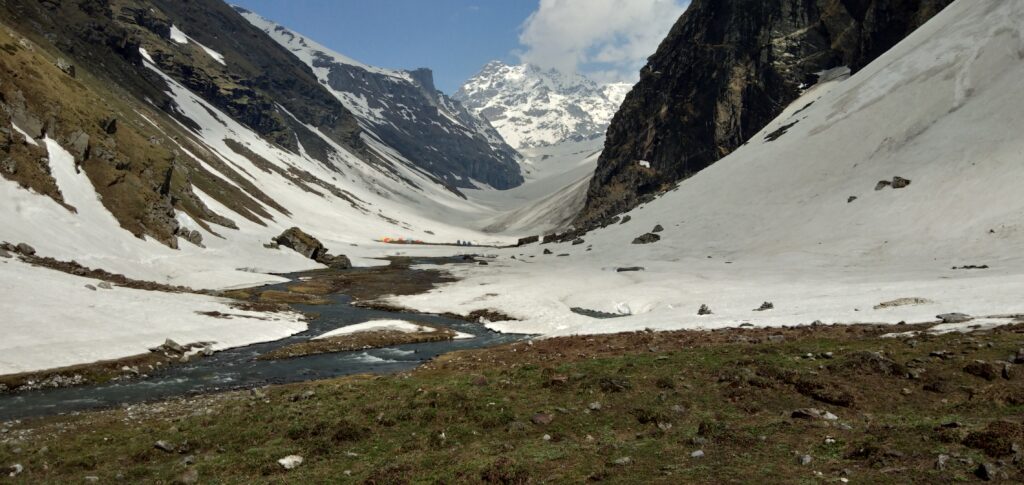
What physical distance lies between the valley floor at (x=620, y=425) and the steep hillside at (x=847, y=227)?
418 inches

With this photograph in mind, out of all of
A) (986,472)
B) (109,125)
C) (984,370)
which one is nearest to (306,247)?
(109,125)

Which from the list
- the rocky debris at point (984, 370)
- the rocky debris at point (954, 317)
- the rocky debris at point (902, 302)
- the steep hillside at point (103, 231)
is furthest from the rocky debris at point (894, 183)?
the steep hillside at point (103, 231)

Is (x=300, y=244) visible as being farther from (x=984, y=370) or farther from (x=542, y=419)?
(x=984, y=370)

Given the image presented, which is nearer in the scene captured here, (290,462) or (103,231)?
(290,462)

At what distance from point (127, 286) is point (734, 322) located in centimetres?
4837

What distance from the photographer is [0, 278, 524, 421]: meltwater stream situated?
2616 cm

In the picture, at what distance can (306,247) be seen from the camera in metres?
108

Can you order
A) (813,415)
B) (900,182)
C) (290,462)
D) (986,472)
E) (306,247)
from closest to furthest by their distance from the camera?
(986,472)
(290,462)
(813,415)
(900,182)
(306,247)

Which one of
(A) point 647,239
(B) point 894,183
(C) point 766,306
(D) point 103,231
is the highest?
(B) point 894,183

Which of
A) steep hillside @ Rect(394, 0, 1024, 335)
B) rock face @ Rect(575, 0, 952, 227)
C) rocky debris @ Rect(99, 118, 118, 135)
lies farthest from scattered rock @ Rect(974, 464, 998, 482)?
rock face @ Rect(575, 0, 952, 227)

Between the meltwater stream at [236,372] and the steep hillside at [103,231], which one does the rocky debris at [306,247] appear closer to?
the steep hillside at [103,231]

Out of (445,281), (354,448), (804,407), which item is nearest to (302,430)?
(354,448)

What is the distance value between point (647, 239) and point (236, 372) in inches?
3012

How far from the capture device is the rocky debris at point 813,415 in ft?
53.9
